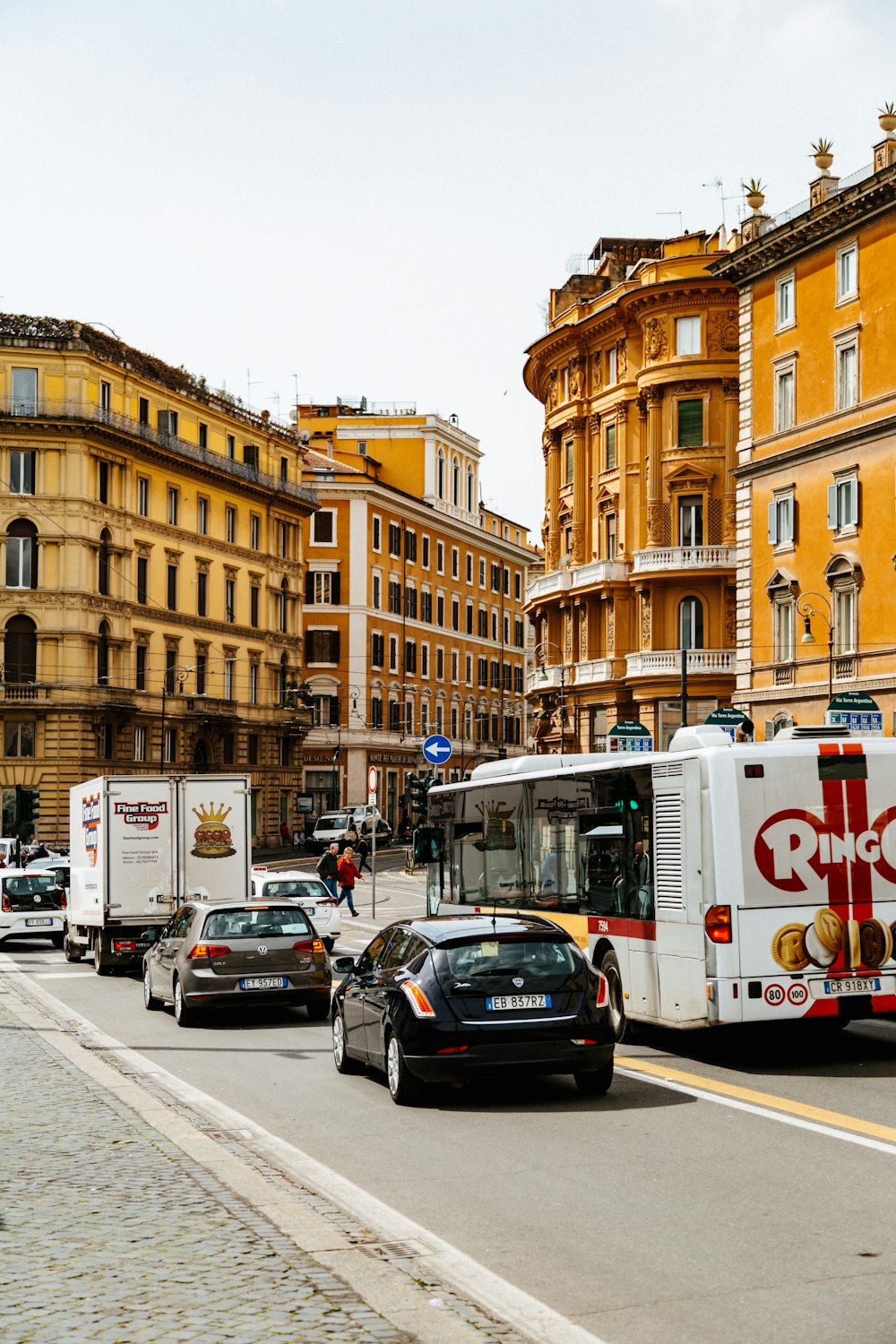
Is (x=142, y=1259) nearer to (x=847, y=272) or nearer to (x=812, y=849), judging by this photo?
(x=812, y=849)

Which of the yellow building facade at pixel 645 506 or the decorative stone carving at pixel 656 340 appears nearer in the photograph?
the yellow building facade at pixel 645 506

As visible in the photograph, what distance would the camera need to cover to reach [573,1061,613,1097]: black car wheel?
13.2 meters

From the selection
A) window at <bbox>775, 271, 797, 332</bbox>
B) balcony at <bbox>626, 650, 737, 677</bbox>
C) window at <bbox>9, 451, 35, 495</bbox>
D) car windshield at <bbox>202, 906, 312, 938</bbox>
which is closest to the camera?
car windshield at <bbox>202, 906, 312, 938</bbox>

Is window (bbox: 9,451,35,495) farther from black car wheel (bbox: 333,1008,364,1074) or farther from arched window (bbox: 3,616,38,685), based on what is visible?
black car wheel (bbox: 333,1008,364,1074)

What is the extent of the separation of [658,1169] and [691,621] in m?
50.4

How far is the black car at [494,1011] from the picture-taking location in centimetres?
1277

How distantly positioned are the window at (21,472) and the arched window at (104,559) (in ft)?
11.0

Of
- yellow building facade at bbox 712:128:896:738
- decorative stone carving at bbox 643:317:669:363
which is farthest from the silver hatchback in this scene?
decorative stone carving at bbox 643:317:669:363

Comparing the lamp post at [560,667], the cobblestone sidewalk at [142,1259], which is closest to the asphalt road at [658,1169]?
the cobblestone sidewalk at [142,1259]

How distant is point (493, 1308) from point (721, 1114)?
555 cm

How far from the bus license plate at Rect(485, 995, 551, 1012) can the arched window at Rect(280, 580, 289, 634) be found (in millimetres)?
73574

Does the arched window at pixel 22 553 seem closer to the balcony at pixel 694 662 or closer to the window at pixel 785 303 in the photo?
the balcony at pixel 694 662

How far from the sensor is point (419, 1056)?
12.9m

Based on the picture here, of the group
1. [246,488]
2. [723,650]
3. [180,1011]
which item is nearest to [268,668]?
[246,488]
